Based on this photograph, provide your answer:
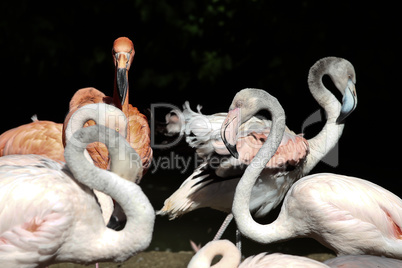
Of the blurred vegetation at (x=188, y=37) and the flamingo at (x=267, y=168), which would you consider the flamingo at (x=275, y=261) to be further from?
the blurred vegetation at (x=188, y=37)

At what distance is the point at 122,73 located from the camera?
12.6 feet

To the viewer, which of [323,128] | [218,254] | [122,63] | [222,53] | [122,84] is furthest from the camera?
[222,53]

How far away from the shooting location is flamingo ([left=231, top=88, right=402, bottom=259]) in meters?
3.04

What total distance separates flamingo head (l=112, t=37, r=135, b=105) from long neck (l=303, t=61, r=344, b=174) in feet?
4.45

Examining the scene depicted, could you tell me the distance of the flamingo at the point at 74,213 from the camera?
2.59 m

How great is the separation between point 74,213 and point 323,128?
2.15m

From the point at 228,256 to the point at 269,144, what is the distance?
0.90 m

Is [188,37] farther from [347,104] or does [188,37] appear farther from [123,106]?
[347,104]

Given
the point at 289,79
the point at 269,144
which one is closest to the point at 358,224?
the point at 269,144

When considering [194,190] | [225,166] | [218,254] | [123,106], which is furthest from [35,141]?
[218,254]

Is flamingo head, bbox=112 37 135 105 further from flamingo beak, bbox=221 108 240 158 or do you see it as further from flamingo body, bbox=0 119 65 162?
flamingo beak, bbox=221 108 240 158

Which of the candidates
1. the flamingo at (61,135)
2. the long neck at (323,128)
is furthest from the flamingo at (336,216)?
the flamingo at (61,135)

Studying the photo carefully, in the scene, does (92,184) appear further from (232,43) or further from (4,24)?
(4,24)

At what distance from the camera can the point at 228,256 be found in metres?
2.61
